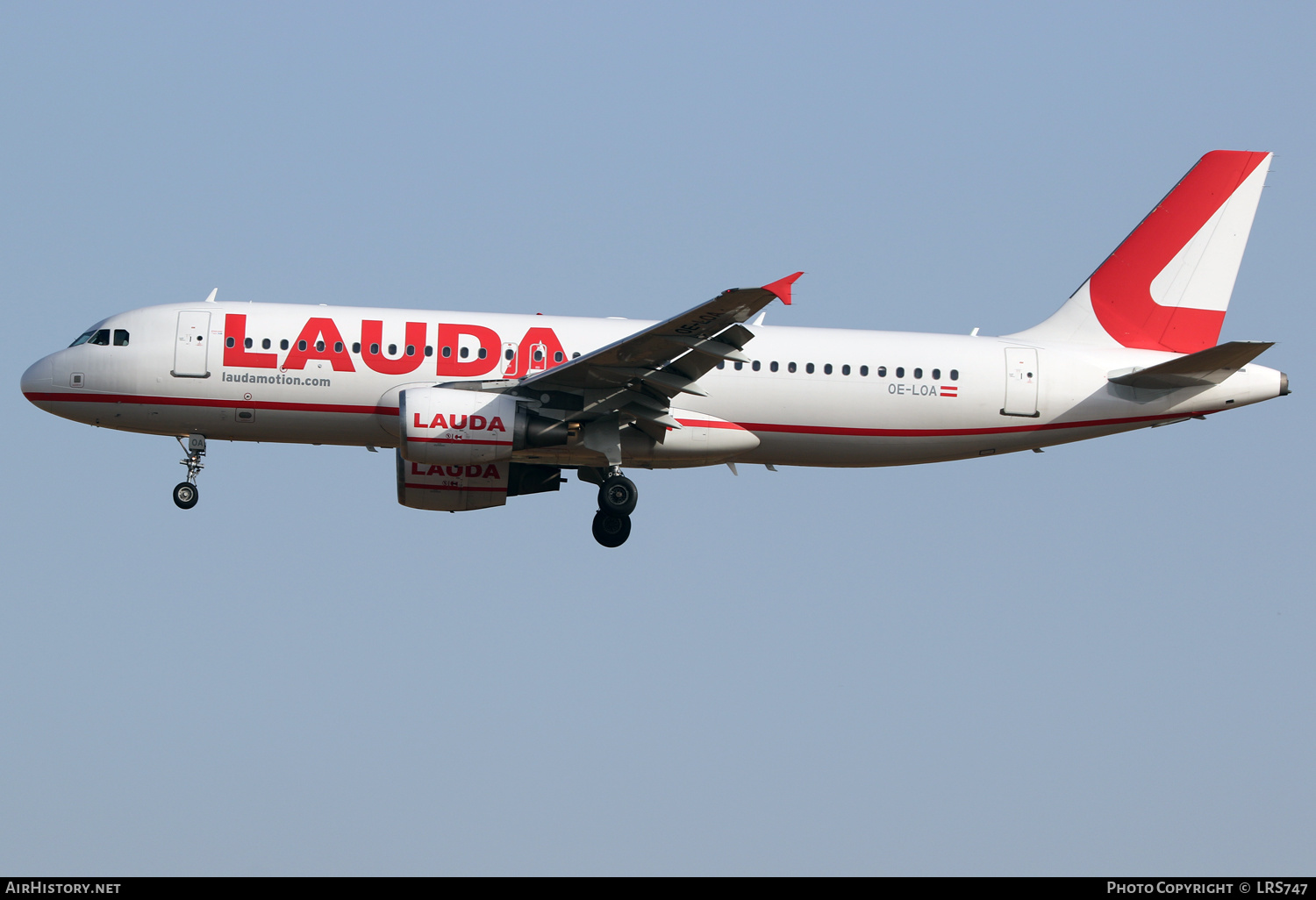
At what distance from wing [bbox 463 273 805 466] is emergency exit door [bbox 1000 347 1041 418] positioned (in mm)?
6284

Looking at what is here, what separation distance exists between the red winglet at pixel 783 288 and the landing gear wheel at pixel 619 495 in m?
7.34

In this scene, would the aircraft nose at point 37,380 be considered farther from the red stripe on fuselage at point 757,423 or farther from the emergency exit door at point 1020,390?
the emergency exit door at point 1020,390

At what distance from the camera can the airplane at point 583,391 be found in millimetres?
29594

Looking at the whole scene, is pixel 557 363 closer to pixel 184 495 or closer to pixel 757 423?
pixel 757 423

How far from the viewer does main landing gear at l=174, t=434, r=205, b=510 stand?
1232 inches

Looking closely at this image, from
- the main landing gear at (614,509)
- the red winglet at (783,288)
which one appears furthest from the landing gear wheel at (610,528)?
the red winglet at (783,288)

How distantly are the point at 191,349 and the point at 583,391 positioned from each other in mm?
8449

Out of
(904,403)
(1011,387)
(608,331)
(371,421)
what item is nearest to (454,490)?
(371,421)

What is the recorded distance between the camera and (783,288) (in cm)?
2556

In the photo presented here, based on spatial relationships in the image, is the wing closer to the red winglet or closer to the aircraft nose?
the red winglet

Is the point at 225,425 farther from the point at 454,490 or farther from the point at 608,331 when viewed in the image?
the point at 608,331

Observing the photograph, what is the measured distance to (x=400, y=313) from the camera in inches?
1227

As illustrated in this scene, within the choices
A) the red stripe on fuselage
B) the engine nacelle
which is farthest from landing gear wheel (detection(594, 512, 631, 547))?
the engine nacelle

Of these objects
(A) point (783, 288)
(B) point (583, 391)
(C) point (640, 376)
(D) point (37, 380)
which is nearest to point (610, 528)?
(B) point (583, 391)
